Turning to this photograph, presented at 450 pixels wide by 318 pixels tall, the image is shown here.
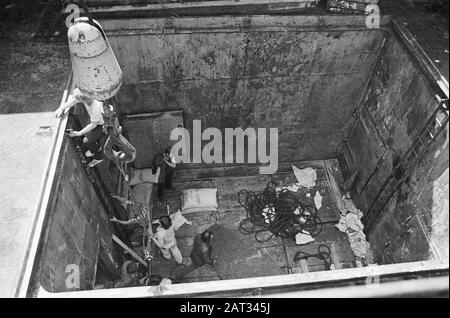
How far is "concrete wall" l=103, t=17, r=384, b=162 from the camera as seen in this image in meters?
6.39

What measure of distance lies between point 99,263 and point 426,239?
533 centimetres

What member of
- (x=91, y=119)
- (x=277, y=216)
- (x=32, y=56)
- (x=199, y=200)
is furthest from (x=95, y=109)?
(x=277, y=216)

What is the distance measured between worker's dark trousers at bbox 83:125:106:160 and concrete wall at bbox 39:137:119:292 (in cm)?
24

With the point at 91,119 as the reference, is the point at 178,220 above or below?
above

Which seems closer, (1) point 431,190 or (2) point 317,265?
(1) point 431,190

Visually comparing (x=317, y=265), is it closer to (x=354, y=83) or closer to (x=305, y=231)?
(x=305, y=231)

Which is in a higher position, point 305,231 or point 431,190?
point 305,231

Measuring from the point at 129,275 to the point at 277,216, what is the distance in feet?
10.9

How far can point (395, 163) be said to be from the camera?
662 cm

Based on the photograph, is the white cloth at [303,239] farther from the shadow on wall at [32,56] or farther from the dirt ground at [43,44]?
the shadow on wall at [32,56]

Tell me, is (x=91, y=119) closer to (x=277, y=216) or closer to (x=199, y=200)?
(x=199, y=200)

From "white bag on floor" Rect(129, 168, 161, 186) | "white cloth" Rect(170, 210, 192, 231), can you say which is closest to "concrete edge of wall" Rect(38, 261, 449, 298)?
"white cloth" Rect(170, 210, 192, 231)

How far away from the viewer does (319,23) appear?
6523mm
